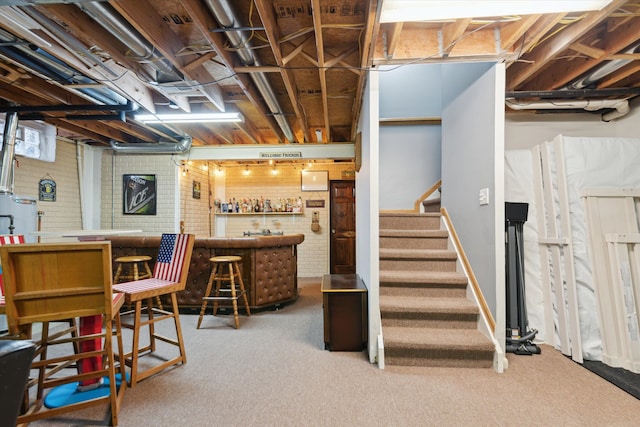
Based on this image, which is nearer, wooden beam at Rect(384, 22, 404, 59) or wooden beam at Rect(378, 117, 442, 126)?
wooden beam at Rect(384, 22, 404, 59)

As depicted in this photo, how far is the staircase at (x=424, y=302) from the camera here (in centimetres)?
256

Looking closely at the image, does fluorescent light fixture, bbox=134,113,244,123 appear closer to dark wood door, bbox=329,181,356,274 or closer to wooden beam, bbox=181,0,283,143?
wooden beam, bbox=181,0,283,143

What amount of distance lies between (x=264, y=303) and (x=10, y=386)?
3230 mm

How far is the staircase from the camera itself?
2561 millimetres

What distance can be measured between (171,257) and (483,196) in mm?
2832

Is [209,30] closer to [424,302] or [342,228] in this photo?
[424,302]

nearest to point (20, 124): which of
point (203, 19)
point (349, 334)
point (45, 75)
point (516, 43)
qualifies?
point (45, 75)

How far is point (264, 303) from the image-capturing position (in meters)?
4.13

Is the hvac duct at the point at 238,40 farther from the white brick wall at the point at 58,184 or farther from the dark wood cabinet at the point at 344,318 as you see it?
the white brick wall at the point at 58,184

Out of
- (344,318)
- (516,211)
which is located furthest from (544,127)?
(344,318)

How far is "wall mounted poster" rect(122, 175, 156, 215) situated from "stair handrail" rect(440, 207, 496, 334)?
5173 mm

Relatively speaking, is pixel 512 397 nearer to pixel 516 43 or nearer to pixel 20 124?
pixel 516 43

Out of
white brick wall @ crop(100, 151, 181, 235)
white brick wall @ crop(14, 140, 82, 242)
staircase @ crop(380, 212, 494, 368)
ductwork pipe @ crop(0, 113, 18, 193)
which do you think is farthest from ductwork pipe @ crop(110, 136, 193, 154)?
staircase @ crop(380, 212, 494, 368)

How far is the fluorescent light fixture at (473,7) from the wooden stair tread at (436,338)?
2.47m
